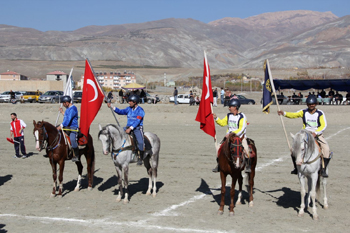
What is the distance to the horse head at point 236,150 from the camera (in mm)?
8914

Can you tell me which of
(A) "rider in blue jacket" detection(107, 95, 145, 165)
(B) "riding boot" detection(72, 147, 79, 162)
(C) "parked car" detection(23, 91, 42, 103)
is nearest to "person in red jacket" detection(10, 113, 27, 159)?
(B) "riding boot" detection(72, 147, 79, 162)

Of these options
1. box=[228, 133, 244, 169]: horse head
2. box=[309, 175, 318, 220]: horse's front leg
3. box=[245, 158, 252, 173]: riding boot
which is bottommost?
box=[309, 175, 318, 220]: horse's front leg

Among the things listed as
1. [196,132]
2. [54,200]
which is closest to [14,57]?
[196,132]

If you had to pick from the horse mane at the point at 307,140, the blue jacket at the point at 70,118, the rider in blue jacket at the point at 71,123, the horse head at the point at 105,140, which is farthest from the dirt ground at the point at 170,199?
the blue jacket at the point at 70,118

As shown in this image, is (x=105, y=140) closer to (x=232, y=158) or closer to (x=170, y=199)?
(x=170, y=199)

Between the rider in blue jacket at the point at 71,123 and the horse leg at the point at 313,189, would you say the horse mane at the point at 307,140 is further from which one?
the rider in blue jacket at the point at 71,123

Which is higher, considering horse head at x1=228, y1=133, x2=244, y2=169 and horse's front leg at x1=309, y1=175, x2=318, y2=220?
horse head at x1=228, y1=133, x2=244, y2=169

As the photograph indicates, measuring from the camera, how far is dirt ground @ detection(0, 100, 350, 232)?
8.77 m

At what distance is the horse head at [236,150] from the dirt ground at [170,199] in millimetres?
1252

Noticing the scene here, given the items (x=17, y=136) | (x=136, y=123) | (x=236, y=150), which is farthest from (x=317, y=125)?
(x=17, y=136)

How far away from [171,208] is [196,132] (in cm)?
1573

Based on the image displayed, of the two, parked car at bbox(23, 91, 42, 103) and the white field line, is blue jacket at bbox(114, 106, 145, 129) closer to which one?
the white field line

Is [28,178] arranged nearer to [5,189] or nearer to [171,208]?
[5,189]

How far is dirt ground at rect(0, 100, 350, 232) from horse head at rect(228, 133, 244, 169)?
49.3 inches
